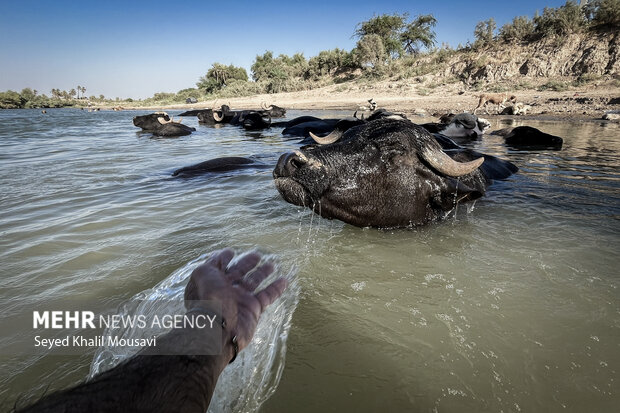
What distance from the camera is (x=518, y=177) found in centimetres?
584

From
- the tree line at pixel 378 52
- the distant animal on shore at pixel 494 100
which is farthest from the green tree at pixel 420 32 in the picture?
the distant animal on shore at pixel 494 100

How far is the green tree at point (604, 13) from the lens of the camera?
24.8m

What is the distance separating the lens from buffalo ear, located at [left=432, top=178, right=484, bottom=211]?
361 cm

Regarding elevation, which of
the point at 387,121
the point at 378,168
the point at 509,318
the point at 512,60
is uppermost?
the point at 512,60

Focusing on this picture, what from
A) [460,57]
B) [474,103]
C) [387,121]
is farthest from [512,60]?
[387,121]

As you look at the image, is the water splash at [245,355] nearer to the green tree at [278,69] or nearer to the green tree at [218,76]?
the green tree at [278,69]

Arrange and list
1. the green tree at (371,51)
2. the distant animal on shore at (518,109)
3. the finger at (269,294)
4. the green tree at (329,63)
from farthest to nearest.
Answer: the green tree at (329,63) < the green tree at (371,51) < the distant animal on shore at (518,109) < the finger at (269,294)

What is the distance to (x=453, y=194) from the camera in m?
3.65

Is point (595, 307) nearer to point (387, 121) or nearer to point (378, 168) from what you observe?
point (378, 168)

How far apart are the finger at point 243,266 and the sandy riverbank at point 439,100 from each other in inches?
759

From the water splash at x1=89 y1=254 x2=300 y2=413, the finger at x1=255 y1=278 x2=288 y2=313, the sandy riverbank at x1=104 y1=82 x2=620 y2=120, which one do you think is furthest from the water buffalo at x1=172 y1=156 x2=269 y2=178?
the sandy riverbank at x1=104 y1=82 x2=620 y2=120

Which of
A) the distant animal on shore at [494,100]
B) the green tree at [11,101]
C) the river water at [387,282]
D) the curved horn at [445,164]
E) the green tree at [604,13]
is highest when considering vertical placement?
the green tree at [604,13]

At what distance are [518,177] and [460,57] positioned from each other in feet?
108

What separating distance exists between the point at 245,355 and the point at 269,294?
1.39ft
